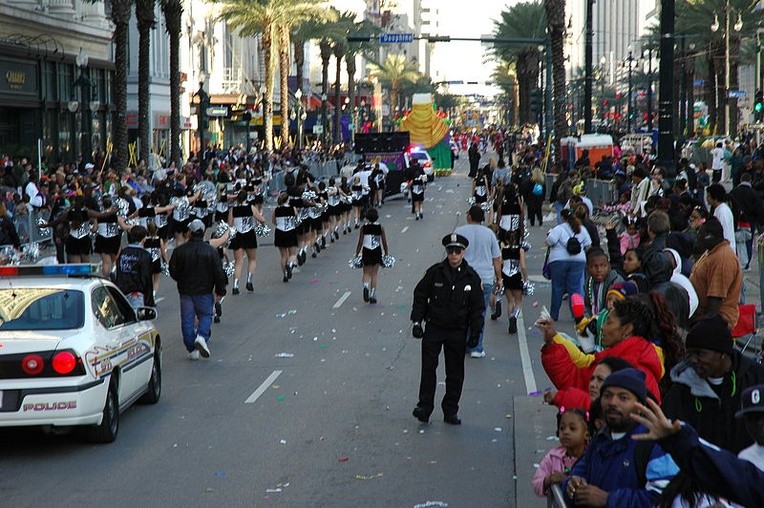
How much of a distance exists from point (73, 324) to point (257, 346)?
604 cm

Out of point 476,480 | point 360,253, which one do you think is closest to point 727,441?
point 476,480

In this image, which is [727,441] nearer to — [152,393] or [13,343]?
[13,343]

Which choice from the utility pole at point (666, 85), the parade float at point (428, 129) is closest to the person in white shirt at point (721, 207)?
the utility pole at point (666, 85)

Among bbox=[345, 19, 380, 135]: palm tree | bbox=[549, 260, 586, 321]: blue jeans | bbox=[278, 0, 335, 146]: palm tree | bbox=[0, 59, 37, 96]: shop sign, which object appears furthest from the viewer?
bbox=[345, 19, 380, 135]: palm tree

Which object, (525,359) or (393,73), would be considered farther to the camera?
(393,73)

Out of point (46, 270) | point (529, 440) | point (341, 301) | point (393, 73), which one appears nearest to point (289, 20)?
point (341, 301)

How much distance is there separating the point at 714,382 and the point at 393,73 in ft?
475

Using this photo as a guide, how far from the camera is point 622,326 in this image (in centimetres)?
801

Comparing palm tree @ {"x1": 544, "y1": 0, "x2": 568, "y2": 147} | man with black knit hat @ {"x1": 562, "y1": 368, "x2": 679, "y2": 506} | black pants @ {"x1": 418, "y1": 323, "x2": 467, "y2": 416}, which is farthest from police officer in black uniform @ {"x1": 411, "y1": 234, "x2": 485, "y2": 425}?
palm tree @ {"x1": 544, "y1": 0, "x2": 568, "y2": 147}

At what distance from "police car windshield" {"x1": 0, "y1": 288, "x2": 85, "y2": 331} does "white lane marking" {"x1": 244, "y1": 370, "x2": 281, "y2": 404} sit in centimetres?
259

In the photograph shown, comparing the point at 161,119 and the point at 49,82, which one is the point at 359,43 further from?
the point at 49,82

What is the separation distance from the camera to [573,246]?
17.6 m

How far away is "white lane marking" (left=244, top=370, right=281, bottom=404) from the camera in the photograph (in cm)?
1341

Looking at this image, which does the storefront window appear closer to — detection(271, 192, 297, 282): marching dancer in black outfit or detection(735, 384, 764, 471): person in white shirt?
detection(271, 192, 297, 282): marching dancer in black outfit
